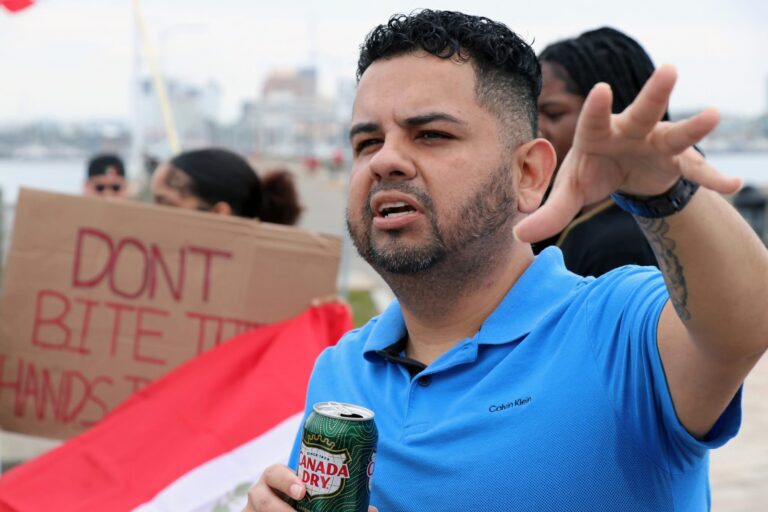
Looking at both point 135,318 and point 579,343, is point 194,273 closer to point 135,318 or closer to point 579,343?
point 135,318

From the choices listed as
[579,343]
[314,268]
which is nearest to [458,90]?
[579,343]

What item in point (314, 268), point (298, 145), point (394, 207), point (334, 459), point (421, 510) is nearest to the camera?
point (334, 459)

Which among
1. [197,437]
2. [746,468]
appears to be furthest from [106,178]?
[746,468]

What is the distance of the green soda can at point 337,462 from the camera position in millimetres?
1665

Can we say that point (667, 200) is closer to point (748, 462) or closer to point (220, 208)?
point (220, 208)

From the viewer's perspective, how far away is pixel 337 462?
1.68m

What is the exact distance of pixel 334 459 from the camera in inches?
66.2

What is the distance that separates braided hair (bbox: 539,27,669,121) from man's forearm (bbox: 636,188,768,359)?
1838 mm

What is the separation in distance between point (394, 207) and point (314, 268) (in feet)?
5.66

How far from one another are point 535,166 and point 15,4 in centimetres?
207

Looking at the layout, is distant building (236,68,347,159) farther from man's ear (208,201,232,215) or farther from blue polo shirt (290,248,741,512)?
blue polo shirt (290,248,741,512)

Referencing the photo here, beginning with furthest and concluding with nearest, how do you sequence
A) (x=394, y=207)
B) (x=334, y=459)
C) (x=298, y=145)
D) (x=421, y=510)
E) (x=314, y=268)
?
1. (x=298, y=145)
2. (x=314, y=268)
3. (x=394, y=207)
4. (x=421, y=510)
5. (x=334, y=459)

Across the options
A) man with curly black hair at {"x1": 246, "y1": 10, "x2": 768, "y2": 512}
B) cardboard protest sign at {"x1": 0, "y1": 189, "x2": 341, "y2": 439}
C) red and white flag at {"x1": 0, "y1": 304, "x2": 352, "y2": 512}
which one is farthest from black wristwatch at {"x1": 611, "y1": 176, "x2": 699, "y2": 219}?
cardboard protest sign at {"x1": 0, "y1": 189, "x2": 341, "y2": 439}

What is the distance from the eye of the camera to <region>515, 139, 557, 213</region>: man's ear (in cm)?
206
